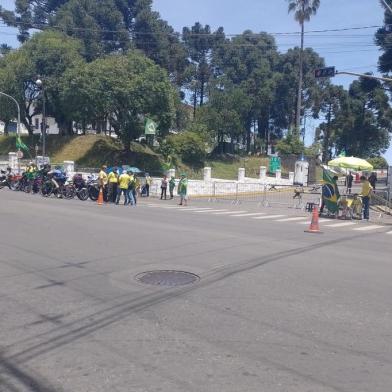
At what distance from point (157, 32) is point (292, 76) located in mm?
19992

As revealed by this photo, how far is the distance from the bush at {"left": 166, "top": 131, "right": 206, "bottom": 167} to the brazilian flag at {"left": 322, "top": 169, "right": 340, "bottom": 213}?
29280 millimetres

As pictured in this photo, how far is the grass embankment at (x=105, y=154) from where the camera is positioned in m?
49.4

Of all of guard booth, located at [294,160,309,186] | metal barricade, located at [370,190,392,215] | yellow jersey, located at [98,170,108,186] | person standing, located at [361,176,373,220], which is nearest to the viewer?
person standing, located at [361,176,373,220]

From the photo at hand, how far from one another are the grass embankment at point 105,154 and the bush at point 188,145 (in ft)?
3.98

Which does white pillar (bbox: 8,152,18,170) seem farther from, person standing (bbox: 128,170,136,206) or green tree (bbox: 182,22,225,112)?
green tree (bbox: 182,22,225,112)

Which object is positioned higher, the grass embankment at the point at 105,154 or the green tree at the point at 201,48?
the green tree at the point at 201,48

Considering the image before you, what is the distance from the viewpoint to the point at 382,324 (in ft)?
20.0

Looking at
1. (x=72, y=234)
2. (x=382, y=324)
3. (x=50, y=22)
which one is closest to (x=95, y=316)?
(x=382, y=324)

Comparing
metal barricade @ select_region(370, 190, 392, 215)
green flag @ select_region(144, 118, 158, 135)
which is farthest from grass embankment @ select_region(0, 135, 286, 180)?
metal barricade @ select_region(370, 190, 392, 215)

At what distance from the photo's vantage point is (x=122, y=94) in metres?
44.8

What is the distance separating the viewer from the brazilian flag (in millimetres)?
21812

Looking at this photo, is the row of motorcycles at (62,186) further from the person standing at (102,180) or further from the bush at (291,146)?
the bush at (291,146)

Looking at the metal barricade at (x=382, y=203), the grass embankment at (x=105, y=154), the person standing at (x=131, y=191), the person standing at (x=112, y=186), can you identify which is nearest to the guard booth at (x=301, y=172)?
the grass embankment at (x=105, y=154)

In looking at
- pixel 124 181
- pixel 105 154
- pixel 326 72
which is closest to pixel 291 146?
pixel 105 154
